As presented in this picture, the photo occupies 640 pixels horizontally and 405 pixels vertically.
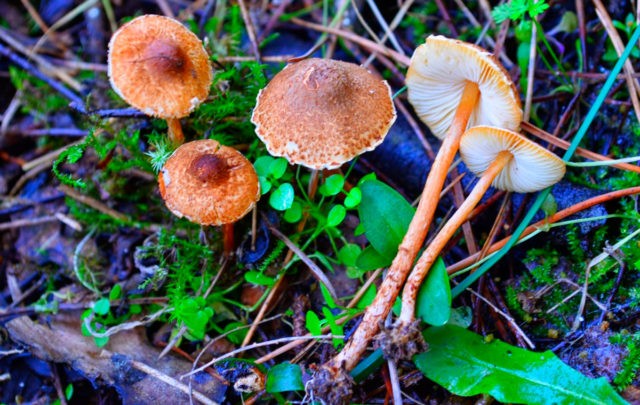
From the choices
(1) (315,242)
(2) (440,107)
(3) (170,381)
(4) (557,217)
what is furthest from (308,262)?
(4) (557,217)

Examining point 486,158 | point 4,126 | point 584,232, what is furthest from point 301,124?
point 4,126

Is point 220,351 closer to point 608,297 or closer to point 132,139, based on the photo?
point 132,139

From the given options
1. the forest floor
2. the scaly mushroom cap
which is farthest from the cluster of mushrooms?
the forest floor

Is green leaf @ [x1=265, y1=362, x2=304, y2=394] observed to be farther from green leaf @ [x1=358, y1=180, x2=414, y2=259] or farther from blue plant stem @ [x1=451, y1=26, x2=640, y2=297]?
blue plant stem @ [x1=451, y1=26, x2=640, y2=297]

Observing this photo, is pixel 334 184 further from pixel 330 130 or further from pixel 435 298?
pixel 435 298

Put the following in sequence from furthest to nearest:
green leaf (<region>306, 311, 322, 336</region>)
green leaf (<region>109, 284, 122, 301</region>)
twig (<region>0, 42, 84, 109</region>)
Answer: twig (<region>0, 42, 84, 109</region>) < green leaf (<region>109, 284, 122, 301</region>) < green leaf (<region>306, 311, 322, 336</region>)

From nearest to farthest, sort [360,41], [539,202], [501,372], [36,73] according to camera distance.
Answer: [501,372], [539,202], [360,41], [36,73]

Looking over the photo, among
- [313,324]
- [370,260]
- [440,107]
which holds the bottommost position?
[313,324]
